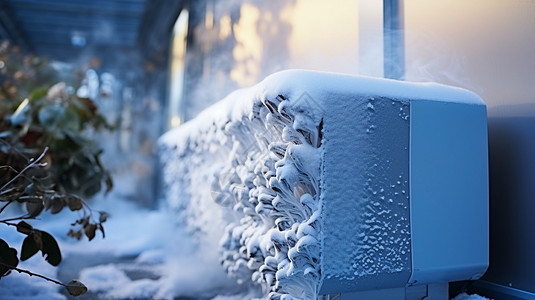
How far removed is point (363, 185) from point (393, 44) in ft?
1.79

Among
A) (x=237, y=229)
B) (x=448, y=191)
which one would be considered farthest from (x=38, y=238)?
(x=448, y=191)

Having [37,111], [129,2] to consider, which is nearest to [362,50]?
[37,111]

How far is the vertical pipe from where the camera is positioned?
1.17 meters

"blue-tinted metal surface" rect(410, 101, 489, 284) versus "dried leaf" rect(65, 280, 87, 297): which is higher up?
"blue-tinted metal surface" rect(410, 101, 489, 284)

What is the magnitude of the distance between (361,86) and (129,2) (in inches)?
152

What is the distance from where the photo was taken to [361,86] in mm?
803

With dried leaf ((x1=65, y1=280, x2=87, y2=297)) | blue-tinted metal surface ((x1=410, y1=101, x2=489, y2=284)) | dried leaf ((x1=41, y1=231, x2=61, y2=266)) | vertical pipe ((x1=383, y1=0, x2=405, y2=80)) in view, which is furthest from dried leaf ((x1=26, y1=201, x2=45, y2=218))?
vertical pipe ((x1=383, y1=0, x2=405, y2=80))

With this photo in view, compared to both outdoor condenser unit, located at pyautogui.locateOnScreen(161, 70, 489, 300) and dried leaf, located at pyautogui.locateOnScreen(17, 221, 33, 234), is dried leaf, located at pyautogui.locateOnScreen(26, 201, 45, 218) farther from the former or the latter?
outdoor condenser unit, located at pyautogui.locateOnScreen(161, 70, 489, 300)

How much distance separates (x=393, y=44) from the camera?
3.86 ft

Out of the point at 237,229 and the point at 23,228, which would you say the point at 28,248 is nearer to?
the point at 23,228

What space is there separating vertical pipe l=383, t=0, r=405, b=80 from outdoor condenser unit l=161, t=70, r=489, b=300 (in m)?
0.27

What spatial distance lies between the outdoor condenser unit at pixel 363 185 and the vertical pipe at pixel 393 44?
10.6 inches

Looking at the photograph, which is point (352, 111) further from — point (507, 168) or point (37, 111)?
point (37, 111)

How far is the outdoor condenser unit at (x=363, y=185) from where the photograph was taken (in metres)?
0.75
